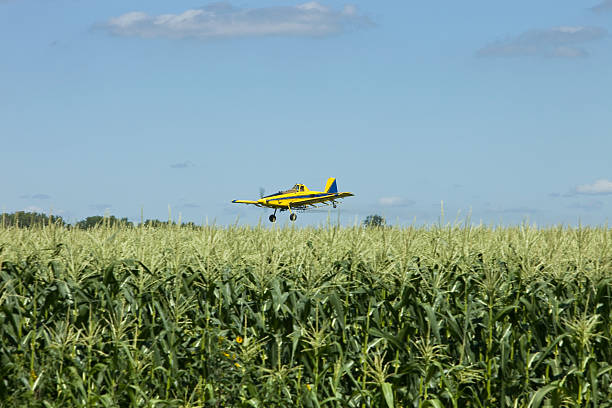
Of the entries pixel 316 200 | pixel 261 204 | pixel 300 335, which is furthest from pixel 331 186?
pixel 300 335

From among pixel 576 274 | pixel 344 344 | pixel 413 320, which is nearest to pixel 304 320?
pixel 344 344

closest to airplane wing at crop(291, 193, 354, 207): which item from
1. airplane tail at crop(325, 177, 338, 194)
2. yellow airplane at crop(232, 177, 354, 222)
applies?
yellow airplane at crop(232, 177, 354, 222)

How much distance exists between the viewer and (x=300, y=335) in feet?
25.1

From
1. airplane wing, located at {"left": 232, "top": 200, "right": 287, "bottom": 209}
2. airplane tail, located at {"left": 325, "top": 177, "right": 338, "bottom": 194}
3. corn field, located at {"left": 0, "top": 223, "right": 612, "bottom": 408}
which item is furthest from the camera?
airplane tail, located at {"left": 325, "top": 177, "right": 338, "bottom": 194}

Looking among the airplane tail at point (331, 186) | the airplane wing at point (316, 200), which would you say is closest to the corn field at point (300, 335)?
the airplane wing at point (316, 200)

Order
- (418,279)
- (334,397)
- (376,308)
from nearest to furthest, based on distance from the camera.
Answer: (334,397)
(376,308)
(418,279)

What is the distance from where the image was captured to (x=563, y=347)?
27.6ft

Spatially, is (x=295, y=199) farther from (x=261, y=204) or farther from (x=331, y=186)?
(x=331, y=186)

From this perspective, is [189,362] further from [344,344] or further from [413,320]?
[413,320]

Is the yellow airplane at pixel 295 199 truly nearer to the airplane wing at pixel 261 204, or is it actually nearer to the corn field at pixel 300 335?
the airplane wing at pixel 261 204

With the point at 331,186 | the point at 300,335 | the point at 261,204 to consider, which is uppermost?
the point at 331,186

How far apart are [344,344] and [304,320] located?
23.1 inches

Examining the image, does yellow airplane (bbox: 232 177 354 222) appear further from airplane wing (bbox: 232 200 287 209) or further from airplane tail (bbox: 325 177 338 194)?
airplane tail (bbox: 325 177 338 194)

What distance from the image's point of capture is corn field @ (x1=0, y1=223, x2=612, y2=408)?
7.72m
